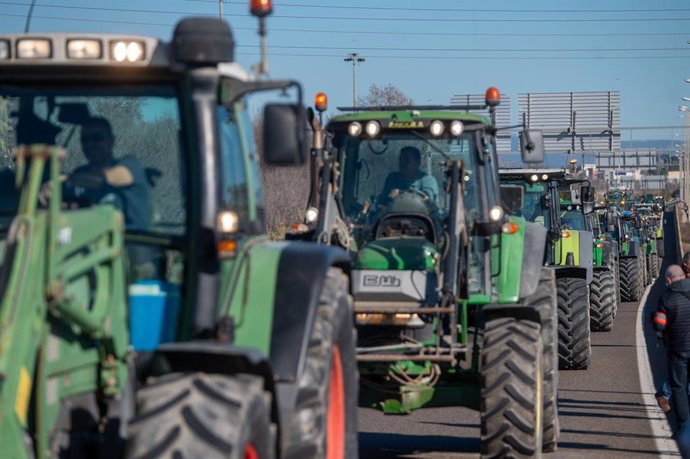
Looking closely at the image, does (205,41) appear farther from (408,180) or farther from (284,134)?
(408,180)

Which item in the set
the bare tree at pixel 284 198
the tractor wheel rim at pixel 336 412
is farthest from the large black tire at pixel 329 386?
the bare tree at pixel 284 198

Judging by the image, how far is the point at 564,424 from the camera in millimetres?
13258

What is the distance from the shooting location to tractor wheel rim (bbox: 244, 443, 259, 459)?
5.08 meters

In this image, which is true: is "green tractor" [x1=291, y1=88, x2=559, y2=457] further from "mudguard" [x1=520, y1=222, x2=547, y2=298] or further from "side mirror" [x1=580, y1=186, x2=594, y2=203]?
"side mirror" [x1=580, y1=186, x2=594, y2=203]

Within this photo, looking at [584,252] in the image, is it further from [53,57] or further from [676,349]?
[53,57]

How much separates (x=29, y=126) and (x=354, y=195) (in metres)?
4.85

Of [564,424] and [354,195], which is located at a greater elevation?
[354,195]

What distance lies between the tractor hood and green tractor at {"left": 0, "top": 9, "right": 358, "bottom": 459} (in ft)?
11.1

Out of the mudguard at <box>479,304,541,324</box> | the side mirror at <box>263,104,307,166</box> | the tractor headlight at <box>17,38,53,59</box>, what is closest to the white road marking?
the mudguard at <box>479,304,541,324</box>

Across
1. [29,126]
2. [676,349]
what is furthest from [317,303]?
[676,349]

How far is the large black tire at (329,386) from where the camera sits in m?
5.93

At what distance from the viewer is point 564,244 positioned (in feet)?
69.1

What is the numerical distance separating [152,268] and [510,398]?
4.34 m

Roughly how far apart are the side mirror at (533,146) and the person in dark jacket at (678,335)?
2.00 meters
